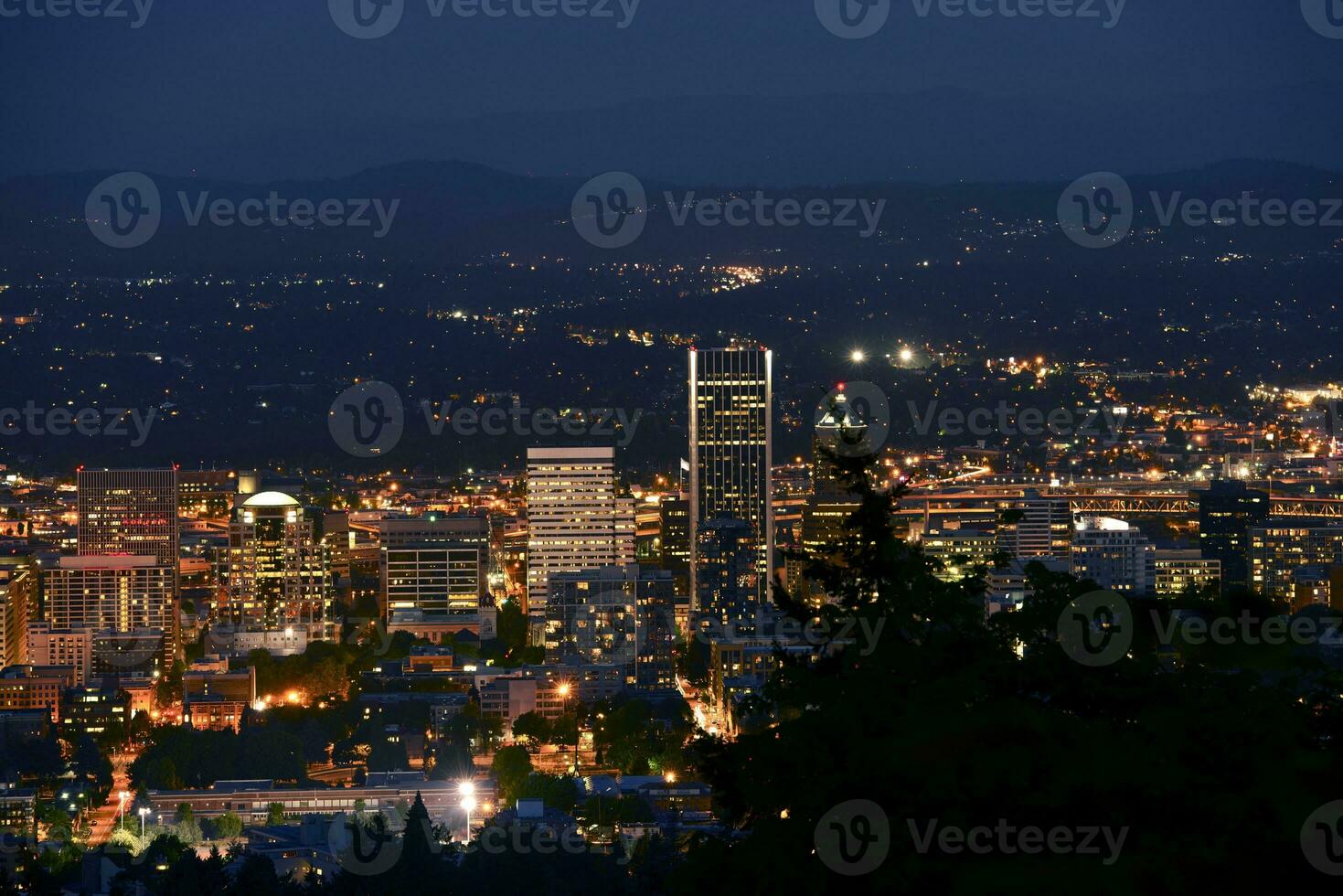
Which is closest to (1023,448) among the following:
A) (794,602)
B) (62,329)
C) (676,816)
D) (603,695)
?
(603,695)

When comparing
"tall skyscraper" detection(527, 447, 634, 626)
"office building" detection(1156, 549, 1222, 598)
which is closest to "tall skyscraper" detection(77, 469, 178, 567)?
"tall skyscraper" detection(527, 447, 634, 626)

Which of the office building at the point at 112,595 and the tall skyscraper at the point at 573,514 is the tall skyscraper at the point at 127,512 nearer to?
the office building at the point at 112,595

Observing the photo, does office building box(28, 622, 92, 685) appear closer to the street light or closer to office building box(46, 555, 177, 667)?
office building box(46, 555, 177, 667)

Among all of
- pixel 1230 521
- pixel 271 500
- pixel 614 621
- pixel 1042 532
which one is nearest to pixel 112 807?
pixel 614 621

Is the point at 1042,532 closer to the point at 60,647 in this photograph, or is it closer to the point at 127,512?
the point at 60,647

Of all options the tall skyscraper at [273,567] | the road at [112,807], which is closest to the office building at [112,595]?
the tall skyscraper at [273,567]

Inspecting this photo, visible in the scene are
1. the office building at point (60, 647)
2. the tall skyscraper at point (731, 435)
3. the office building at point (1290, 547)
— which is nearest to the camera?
the office building at point (60, 647)
